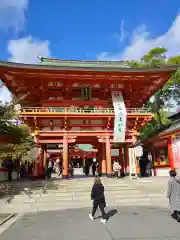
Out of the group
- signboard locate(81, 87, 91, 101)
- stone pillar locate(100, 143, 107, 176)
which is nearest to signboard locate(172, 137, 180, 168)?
stone pillar locate(100, 143, 107, 176)

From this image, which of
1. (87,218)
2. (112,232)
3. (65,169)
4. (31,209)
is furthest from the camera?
(65,169)

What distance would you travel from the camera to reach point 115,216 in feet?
33.6

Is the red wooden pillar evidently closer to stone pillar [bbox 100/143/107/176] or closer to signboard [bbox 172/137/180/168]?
signboard [bbox 172/137/180/168]

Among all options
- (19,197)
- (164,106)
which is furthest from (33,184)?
(164,106)

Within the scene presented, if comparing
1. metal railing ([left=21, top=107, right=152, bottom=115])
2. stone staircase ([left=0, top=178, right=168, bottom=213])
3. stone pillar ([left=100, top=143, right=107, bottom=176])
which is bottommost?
stone staircase ([left=0, top=178, right=168, bottom=213])

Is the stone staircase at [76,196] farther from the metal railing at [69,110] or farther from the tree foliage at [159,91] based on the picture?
the tree foliage at [159,91]

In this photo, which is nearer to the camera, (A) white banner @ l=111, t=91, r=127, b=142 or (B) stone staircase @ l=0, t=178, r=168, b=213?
(B) stone staircase @ l=0, t=178, r=168, b=213

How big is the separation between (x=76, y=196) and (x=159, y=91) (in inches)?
757

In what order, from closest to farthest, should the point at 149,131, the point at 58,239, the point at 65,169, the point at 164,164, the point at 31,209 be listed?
the point at 58,239, the point at 31,209, the point at 65,169, the point at 164,164, the point at 149,131

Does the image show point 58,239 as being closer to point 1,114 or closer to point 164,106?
point 1,114

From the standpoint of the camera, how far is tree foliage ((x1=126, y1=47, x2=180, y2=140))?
28.3 m

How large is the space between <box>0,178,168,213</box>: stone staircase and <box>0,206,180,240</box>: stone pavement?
2.52m

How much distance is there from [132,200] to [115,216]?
382cm

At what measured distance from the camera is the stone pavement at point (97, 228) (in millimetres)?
7254
